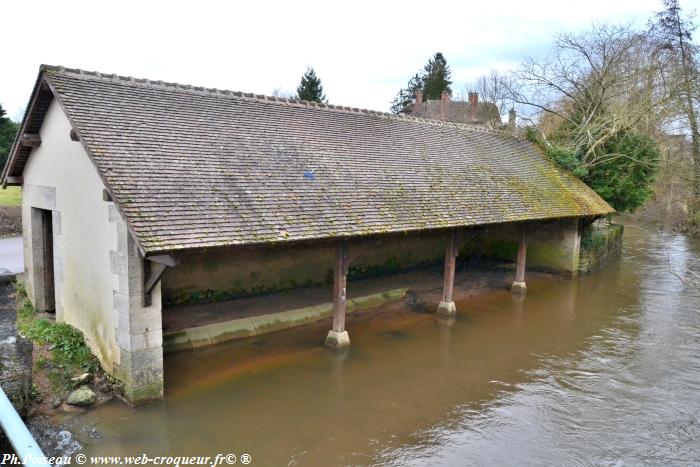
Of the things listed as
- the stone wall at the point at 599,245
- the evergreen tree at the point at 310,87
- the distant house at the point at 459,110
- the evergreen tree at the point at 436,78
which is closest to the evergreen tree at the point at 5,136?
the evergreen tree at the point at 310,87

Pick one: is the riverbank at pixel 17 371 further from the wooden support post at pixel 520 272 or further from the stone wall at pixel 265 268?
the wooden support post at pixel 520 272

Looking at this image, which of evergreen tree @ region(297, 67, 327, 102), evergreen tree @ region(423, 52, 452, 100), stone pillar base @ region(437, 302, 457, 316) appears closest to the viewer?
stone pillar base @ region(437, 302, 457, 316)

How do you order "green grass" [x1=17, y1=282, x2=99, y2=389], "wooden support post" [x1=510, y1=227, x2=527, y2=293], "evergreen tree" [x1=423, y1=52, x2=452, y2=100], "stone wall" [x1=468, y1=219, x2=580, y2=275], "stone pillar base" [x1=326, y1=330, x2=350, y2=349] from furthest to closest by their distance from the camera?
"evergreen tree" [x1=423, y1=52, x2=452, y2=100] → "stone wall" [x1=468, y1=219, x2=580, y2=275] → "wooden support post" [x1=510, y1=227, x2=527, y2=293] → "stone pillar base" [x1=326, y1=330, x2=350, y2=349] → "green grass" [x1=17, y1=282, x2=99, y2=389]

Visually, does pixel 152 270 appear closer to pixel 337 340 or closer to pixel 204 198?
pixel 204 198

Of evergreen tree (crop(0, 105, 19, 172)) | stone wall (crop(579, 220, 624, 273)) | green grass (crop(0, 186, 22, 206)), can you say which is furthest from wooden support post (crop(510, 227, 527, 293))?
evergreen tree (crop(0, 105, 19, 172))

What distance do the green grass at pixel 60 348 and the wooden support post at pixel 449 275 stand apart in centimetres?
610

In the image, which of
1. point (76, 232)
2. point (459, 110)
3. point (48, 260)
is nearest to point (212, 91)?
point (76, 232)

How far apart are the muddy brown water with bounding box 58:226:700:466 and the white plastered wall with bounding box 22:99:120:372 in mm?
1175

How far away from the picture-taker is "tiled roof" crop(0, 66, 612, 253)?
6.21 meters

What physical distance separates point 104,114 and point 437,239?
8.85m

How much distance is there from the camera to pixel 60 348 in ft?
22.2

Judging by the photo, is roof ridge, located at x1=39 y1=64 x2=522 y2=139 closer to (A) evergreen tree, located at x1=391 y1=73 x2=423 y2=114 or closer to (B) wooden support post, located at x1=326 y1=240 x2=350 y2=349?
(B) wooden support post, located at x1=326 y1=240 x2=350 y2=349

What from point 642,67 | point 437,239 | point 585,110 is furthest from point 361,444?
point 642,67

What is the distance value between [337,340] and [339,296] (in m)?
0.72
